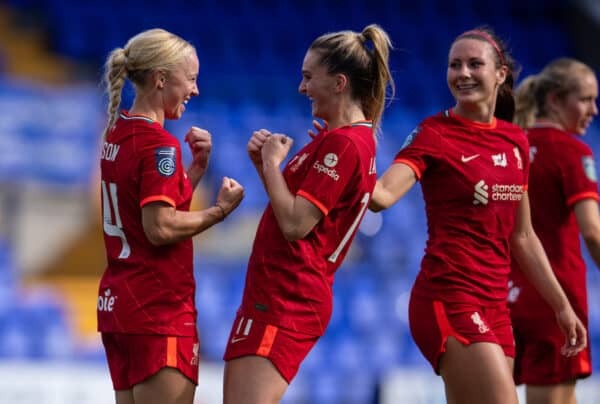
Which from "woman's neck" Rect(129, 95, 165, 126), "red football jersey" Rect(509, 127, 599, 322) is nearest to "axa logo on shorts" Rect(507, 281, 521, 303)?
"red football jersey" Rect(509, 127, 599, 322)

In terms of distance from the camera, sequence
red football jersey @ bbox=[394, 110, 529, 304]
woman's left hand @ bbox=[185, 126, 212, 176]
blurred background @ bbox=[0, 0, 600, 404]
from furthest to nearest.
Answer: blurred background @ bbox=[0, 0, 600, 404]
red football jersey @ bbox=[394, 110, 529, 304]
woman's left hand @ bbox=[185, 126, 212, 176]

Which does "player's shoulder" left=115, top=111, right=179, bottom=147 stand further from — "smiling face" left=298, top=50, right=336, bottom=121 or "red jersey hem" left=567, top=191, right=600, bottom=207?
"red jersey hem" left=567, top=191, right=600, bottom=207

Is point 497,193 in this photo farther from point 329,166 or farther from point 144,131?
point 144,131

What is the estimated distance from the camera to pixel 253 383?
330 centimetres

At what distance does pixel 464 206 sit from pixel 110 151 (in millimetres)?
1409

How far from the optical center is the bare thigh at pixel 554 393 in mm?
4398

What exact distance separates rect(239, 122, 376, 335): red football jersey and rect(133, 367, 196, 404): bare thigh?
349 millimetres

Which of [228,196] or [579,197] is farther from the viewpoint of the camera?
[579,197]

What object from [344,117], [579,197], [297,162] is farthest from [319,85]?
[579,197]

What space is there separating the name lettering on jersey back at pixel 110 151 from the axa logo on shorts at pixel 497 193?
142 cm

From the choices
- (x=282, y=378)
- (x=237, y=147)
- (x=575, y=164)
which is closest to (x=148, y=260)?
(x=282, y=378)

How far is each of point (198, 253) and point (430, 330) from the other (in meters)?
5.72

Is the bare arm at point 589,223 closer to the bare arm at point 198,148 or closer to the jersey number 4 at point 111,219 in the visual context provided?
the bare arm at point 198,148

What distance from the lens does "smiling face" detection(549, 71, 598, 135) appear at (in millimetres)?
4617
